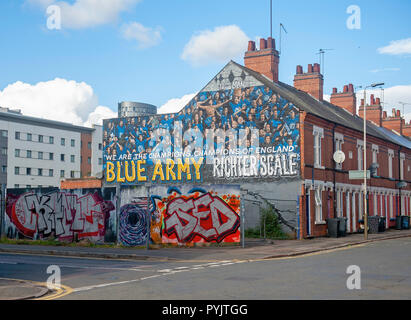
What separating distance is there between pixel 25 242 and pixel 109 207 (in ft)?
16.7

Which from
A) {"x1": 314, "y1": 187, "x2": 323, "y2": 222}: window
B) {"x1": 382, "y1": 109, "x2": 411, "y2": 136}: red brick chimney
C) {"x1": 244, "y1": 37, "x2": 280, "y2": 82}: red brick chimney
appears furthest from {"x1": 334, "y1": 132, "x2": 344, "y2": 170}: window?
{"x1": 382, "y1": 109, "x2": 411, "y2": 136}: red brick chimney

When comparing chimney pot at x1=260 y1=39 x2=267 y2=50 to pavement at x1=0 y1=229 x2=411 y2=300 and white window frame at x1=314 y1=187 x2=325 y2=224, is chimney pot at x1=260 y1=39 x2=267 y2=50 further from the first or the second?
pavement at x1=0 y1=229 x2=411 y2=300

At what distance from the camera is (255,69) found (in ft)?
126

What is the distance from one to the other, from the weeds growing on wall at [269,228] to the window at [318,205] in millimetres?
3097

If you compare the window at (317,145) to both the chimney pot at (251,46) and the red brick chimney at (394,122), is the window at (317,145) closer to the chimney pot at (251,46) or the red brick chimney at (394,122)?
the chimney pot at (251,46)

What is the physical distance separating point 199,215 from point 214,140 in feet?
31.5

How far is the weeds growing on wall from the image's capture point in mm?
32188

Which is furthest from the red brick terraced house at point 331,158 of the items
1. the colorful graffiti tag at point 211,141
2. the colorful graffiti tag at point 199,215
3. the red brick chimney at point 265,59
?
the colorful graffiti tag at point 199,215

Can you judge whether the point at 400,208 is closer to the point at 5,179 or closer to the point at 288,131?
the point at 288,131

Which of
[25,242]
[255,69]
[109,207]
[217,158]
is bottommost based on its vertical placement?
[25,242]

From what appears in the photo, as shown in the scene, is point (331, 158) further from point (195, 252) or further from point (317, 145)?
point (195, 252)

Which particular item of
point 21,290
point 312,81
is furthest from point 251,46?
point 21,290

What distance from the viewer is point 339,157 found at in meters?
35.8
